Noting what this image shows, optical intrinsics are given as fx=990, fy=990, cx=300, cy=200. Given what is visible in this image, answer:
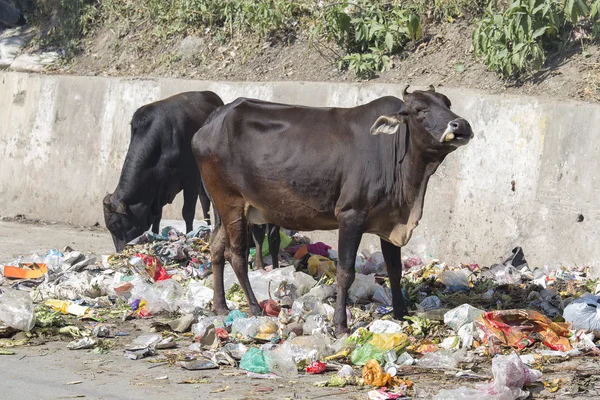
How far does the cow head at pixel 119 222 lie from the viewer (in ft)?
37.4

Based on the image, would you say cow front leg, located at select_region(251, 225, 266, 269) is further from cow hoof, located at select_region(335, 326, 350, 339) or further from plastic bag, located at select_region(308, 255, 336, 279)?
cow hoof, located at select_region(335, 326, 350, 339)

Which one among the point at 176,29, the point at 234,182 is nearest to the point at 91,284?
the point at 234,182

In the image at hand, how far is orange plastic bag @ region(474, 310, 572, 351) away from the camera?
22.6 feet

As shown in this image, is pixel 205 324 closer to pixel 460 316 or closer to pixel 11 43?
pixel 460 316

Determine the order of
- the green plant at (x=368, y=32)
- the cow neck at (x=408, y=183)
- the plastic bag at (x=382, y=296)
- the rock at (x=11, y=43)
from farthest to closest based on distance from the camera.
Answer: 1. the rock at (x=11, y=43)
2. the green plant at (x=368, y=32)
3. the plastic bag at (x=382, y=296)
4. the cow neck at (x=408, y=183)

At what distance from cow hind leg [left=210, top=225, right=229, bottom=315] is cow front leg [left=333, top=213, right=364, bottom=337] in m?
1.24

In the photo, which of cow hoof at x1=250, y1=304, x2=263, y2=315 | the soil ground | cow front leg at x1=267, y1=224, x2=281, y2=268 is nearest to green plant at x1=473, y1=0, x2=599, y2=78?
the soil ground

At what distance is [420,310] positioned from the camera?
26.1 feet

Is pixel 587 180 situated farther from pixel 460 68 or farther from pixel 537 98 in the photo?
pixel 460 68

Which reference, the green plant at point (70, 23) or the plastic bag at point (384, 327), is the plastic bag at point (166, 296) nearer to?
the plastic bag at point (384, 327)

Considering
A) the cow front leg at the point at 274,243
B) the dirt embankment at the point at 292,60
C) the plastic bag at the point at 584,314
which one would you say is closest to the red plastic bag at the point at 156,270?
the cow front leg at the point at 274,243

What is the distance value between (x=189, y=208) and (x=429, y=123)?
5096mm

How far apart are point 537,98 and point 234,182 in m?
3.34

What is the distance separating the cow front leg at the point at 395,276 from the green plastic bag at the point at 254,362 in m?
1.53
